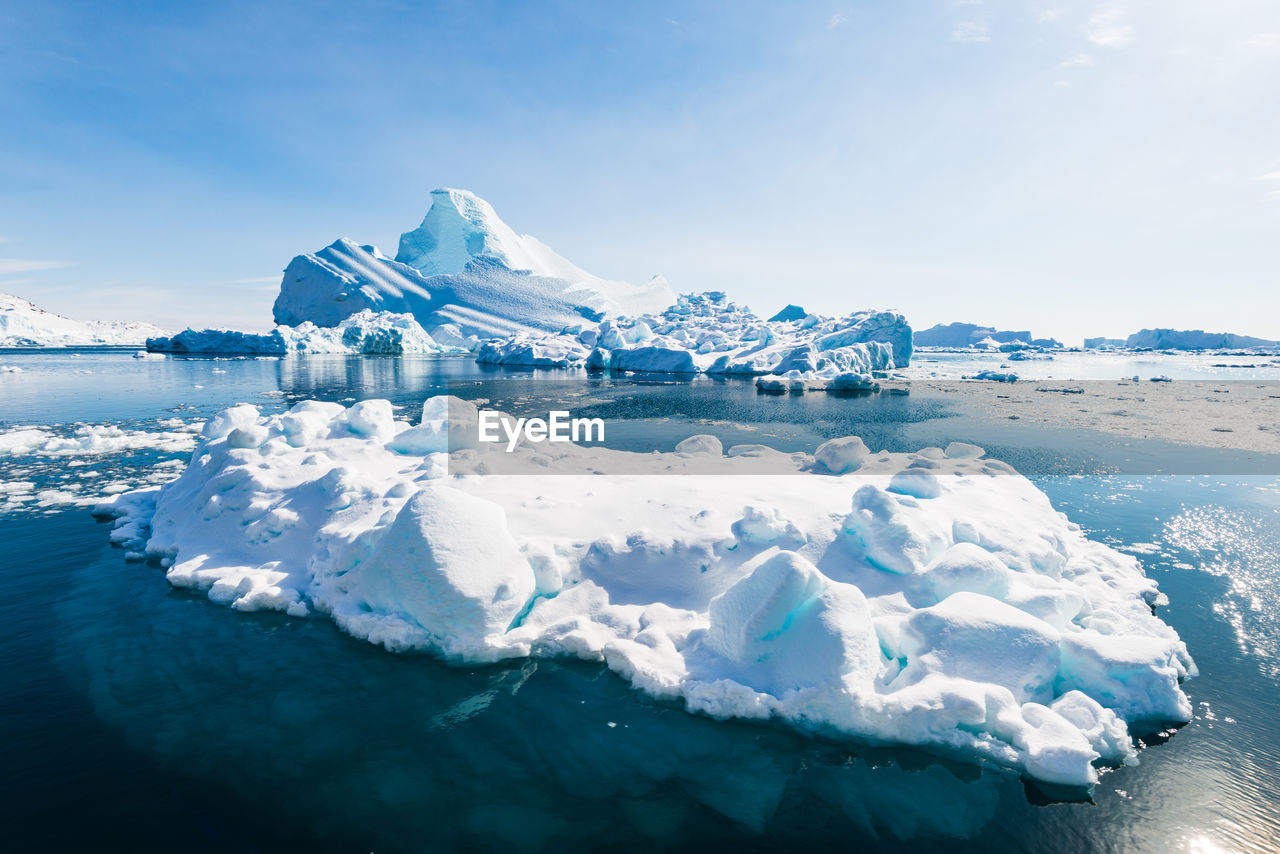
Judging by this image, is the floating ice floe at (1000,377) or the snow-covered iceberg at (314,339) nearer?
the floating ice floe at (1000,377)

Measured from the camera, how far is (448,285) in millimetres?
88375

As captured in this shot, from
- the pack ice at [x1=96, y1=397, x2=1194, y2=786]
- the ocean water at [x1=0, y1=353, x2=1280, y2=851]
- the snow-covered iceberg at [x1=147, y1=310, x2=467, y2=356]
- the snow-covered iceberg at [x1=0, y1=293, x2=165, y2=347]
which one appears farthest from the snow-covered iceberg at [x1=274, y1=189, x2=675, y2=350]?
the ocean water at [x1=0, y1=353, x2=1280, y2=851]

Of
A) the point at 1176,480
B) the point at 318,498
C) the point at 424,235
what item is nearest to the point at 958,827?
the point at 318,498

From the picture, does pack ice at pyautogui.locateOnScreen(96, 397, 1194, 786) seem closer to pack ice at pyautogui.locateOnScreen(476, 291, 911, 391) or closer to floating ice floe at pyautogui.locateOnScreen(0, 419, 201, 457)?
floating ice floe at pyautogui.locateOnScreen(0, 419, 201, 457)

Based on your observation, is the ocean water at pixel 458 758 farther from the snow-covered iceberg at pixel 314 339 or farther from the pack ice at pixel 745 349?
the snow-covered iceberg at pixel 314 339

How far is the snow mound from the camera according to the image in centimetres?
4441

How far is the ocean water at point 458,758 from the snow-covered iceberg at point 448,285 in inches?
3271

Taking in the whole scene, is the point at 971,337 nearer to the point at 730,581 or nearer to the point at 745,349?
the point at 745,349

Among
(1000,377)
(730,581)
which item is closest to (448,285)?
(1000,377)

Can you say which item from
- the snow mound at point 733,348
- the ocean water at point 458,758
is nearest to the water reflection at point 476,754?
the ocean water at point 458,758

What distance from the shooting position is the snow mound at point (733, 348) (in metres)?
44.4

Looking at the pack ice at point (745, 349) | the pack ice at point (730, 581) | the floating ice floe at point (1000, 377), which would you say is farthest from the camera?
the pack ice at point (745, 349)

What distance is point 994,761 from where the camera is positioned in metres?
4.29

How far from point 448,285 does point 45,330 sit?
65838 mm
